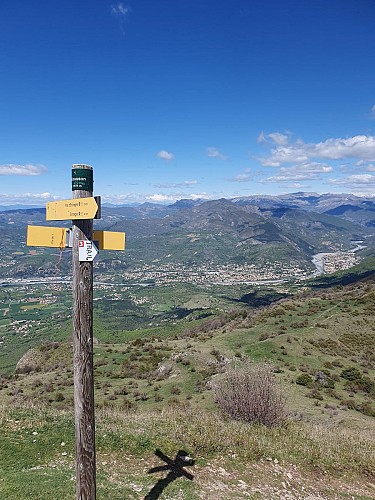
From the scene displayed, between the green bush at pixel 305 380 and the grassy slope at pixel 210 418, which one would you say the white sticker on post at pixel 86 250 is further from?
the green bush at pixel 305 380

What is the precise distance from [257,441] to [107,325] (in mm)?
142529

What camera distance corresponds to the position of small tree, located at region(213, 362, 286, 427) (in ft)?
47.3

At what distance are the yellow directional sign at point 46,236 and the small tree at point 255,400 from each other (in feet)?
39.6

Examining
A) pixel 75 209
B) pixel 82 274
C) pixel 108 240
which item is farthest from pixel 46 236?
pixel 108 240

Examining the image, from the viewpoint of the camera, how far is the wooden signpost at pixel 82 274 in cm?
509

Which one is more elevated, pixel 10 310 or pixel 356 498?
pixel 356 498

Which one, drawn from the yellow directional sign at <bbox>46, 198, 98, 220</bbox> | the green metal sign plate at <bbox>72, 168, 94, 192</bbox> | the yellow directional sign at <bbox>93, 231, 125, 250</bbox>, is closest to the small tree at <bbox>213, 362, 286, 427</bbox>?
the yellow directional sign at <bbox>93, 231, 125, 250</bbox>

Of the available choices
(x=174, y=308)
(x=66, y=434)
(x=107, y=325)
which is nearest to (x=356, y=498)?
(x=66, y=434)

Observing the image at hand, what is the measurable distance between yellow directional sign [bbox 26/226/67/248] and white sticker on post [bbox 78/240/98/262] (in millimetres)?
279

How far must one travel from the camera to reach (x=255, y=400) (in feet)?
48.3

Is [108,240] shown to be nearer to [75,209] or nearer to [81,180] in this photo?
[75,209]

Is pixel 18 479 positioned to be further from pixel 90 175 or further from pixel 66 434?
pixel 90 175

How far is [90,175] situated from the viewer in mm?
5277

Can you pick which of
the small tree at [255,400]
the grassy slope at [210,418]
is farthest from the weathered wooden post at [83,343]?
the small tree at [255,400]
